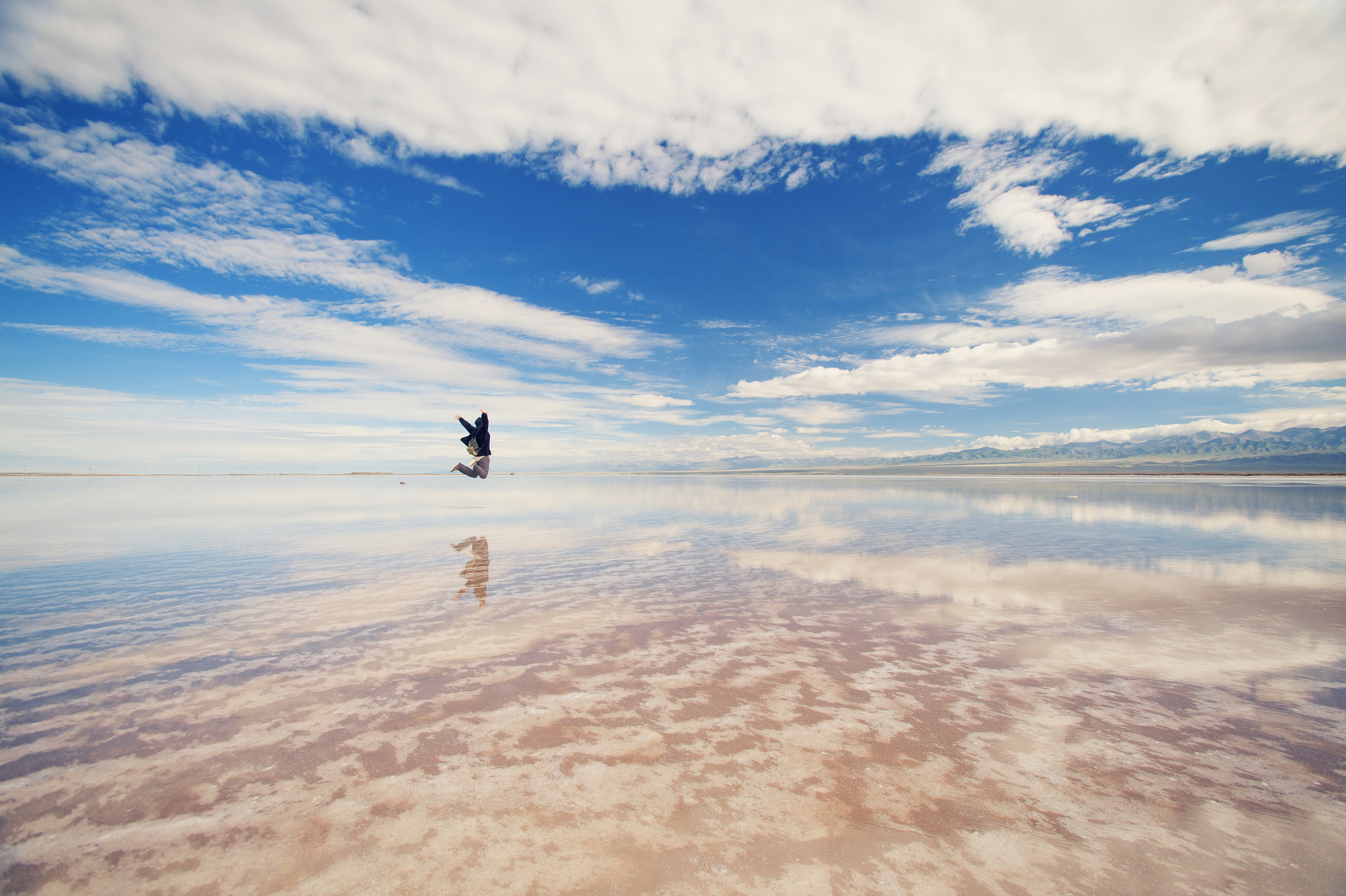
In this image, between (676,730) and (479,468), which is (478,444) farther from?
(676,730)

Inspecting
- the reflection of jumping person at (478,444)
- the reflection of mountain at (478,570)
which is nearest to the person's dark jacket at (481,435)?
the reflection of jumping person at (478,444)

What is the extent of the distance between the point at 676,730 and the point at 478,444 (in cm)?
3173

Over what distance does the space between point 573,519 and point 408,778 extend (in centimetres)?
2242

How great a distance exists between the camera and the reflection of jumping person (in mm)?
33312

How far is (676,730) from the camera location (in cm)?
563

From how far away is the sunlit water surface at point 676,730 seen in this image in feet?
12.4

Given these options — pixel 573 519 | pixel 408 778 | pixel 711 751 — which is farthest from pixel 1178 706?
pixel 573 519

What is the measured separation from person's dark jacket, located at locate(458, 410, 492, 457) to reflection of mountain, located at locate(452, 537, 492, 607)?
606 inches

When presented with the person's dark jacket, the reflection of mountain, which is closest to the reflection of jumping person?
the person's dark jacket

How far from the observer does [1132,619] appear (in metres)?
9.61

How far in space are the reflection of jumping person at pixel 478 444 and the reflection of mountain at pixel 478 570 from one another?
48.9ft

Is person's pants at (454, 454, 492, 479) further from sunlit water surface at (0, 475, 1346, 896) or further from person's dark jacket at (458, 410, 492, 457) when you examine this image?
sunlit water surface at (0, 475, 1346, 896)

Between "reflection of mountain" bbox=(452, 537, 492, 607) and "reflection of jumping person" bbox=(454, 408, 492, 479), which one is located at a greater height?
"reflection of jumping person" bbox=(454, 408, 492, 479)

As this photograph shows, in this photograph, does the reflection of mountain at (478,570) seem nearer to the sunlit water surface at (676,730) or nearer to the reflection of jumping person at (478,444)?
the sunlit water surface at (676,730)
